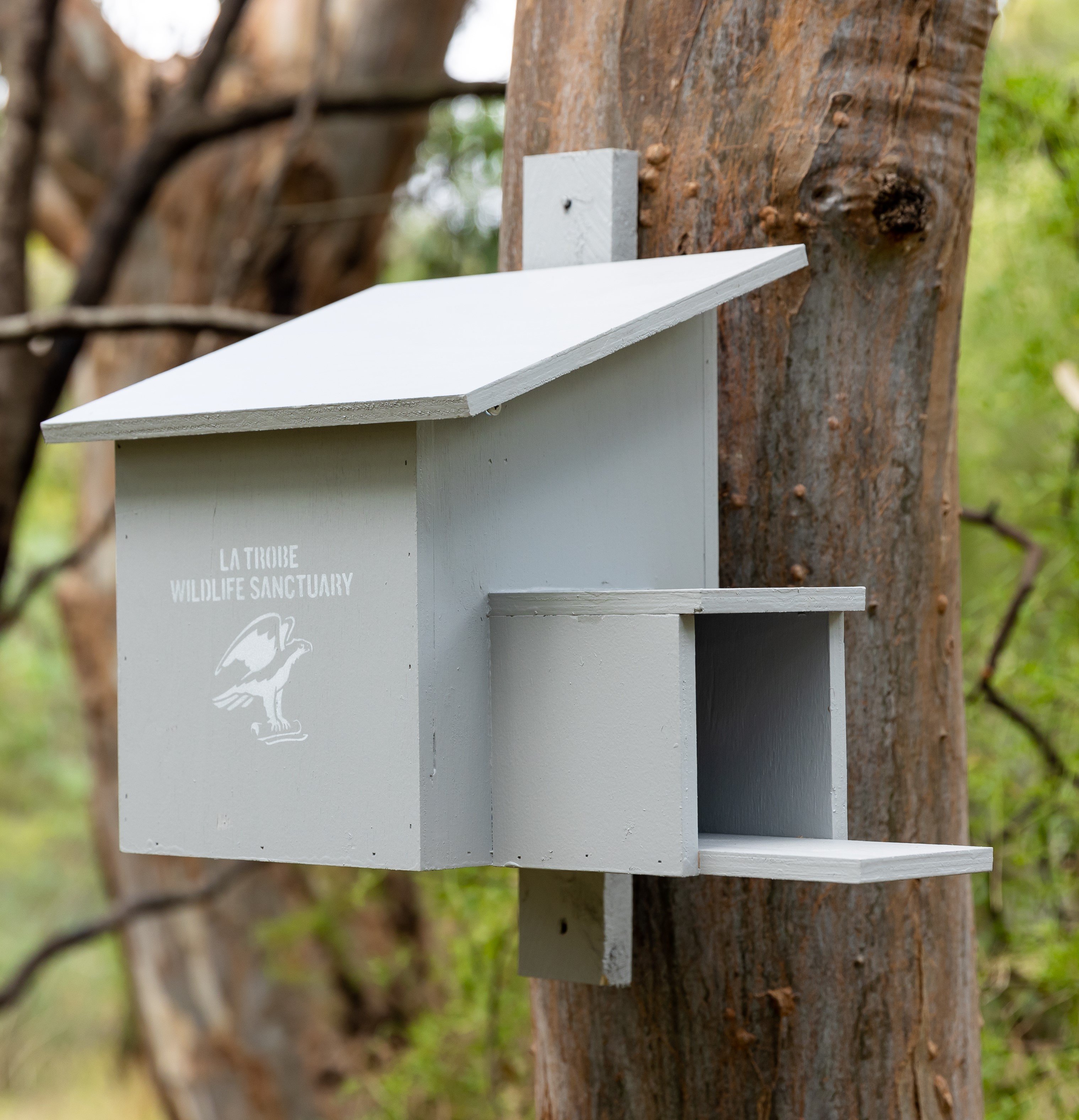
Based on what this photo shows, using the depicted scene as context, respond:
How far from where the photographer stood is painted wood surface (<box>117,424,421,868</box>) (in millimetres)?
1621

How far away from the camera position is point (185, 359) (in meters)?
5.64

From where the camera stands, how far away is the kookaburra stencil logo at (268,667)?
170cm

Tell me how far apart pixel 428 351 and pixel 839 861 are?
2.29 ft

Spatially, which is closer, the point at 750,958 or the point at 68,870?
the point at 750,958

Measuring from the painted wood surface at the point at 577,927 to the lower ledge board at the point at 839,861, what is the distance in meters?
0.35

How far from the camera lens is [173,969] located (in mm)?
6441

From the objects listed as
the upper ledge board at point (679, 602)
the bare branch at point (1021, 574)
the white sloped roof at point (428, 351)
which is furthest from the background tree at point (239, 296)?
the upper ledge board at point (679, 602)

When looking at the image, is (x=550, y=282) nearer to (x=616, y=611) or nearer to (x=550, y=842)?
(x=616, y=611)

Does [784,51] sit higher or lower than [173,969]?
higher

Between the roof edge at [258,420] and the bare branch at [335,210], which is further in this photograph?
the bare branch at [335,210]

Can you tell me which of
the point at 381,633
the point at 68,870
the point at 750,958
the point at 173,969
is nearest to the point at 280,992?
the point at 173,969

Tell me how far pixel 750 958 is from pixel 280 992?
4.80m

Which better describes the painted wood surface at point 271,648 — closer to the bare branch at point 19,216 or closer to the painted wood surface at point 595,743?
the painted wood surface at point 595,743

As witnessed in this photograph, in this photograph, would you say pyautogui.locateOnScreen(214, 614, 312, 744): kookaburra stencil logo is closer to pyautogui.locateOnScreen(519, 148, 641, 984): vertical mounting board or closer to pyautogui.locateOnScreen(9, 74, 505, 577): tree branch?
pyautogui.locateOnScreen(519, 148, 641, 984): vertical mounting board
